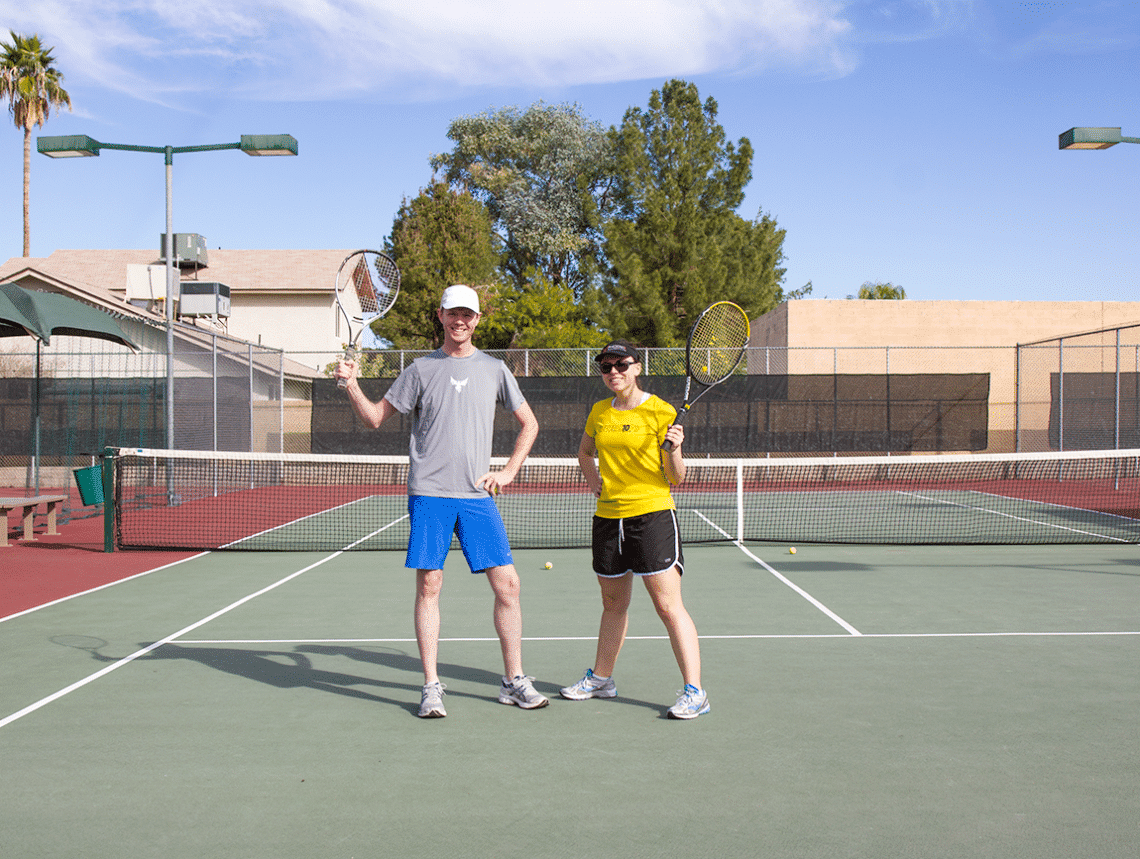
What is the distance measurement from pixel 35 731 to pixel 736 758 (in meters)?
2.83

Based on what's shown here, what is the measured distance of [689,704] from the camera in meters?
4.29

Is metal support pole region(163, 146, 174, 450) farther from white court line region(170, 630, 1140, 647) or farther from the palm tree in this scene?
the palm tree

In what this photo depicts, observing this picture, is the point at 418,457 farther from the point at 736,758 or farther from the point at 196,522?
the point at 196,522

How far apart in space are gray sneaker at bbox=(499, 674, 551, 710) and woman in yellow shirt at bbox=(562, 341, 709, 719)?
553mm

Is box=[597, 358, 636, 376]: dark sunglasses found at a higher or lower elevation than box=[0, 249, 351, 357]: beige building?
lower

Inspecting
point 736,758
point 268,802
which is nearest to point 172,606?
point 268,802

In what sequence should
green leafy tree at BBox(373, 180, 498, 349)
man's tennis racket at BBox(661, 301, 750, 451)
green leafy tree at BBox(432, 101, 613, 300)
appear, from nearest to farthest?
man's tennis racket at BBox(661, 301, 750, 451) < green leafy tree at BBox(373, 180, 498, 349) < green leafy tree at BBox(432, 101, 613, 300)

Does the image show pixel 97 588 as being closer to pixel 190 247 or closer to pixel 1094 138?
pixel 1094 138

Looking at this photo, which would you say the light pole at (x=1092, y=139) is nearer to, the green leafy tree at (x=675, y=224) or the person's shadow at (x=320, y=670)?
the person's shadow at (x=320, y=670)

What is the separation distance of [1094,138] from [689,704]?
10.2 meters

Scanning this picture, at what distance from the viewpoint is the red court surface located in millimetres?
7766

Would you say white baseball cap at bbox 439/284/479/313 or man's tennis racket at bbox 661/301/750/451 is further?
man's tennis racket at bbox 661/301/750/451

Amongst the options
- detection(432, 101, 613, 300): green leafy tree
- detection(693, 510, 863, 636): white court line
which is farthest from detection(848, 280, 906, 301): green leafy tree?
detection(693, 510, 863, 636): white court line

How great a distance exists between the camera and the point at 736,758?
3.81 metres
